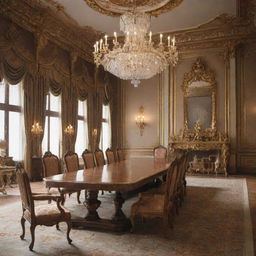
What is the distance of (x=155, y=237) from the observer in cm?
318

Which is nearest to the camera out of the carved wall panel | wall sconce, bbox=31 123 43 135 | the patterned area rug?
the patterned area rug

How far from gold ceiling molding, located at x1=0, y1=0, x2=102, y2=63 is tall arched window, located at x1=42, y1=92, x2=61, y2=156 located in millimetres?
1503

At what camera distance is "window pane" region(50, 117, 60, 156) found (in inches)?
316

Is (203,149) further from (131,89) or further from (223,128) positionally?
(131,89)

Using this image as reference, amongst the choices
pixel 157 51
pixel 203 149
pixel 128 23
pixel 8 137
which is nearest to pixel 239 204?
pixel 157 51

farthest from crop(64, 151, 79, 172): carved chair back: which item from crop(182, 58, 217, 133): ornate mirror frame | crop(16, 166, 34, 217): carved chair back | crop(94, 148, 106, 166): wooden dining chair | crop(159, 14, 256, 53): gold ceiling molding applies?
crop(159, 14, 256, 53): gold ceiling molding

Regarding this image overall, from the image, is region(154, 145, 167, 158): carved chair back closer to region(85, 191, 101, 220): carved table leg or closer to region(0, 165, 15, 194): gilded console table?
region(0, 165, 15, 194): gilded console table

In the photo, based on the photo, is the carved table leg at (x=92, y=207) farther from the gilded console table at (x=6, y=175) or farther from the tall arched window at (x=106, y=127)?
the tall arched window at (x=106, y=127)

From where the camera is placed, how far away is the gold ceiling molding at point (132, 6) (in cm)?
640

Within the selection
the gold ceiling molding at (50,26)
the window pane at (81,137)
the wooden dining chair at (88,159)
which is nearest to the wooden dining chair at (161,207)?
the wooden dining chair at (88,159)

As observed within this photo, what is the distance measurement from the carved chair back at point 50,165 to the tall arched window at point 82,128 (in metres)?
4.87

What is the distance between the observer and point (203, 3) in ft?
22.6

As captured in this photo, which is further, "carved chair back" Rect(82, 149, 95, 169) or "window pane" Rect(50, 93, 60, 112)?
"window pane" Rect(50, 93, 60, 112)

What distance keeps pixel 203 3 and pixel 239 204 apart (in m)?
4.58
